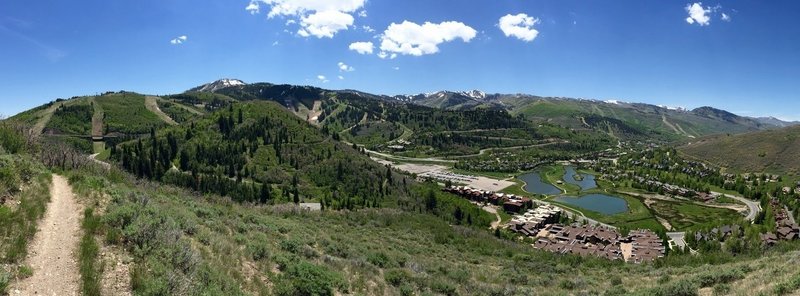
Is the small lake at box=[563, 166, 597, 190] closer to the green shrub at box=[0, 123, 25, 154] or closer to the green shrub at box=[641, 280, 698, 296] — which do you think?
the green shrub at box=[641, 280, 698, 296]

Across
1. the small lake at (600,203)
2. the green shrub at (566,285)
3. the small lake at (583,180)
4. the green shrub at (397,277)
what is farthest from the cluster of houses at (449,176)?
the green shrub at (397,277)

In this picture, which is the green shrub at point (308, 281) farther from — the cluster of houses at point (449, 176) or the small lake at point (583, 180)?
the small lake at point (583, 180)

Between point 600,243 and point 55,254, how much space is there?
81.0m

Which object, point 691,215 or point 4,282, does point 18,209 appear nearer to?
point 4,282

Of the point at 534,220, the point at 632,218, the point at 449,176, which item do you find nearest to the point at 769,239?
the point at 632,218

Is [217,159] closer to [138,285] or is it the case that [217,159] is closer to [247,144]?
[247,144]

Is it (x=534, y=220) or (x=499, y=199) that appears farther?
(x=499, y=199)

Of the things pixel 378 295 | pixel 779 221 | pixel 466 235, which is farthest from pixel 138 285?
pixel 779 221

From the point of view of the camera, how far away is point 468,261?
3988 cm

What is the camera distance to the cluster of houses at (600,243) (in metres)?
68.2

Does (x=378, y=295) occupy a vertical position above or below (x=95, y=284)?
below

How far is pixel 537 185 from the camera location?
15800cm

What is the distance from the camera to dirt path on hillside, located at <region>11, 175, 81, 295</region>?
11.7 meters

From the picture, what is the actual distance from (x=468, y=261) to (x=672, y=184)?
450ft
